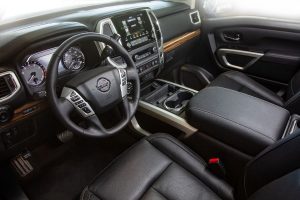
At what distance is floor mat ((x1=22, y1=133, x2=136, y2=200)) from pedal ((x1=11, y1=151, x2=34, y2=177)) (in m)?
0.06

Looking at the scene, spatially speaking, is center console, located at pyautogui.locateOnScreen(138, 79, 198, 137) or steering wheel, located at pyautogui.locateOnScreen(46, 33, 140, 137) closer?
steering wheel, located at pyautogui.locateOnScreen(46, 33, 140, 137)

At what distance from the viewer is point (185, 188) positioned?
3.21ft

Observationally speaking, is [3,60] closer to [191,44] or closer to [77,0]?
[77,0]

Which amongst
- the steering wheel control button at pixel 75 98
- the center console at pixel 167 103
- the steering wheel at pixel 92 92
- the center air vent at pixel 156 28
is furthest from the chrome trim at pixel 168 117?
the steering wheel control button at pixel 75 98

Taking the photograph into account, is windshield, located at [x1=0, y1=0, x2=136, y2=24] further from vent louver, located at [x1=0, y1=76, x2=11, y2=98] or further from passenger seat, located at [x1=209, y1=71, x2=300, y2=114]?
passenger seat, located at [x1=209, y1=71, x2=300, y2=114]

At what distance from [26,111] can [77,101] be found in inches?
9.5

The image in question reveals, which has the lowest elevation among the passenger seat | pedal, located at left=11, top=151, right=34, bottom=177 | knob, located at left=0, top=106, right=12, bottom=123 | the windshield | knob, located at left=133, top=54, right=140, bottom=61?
pedal, located at left=11, top=151, right=34, bottom=177

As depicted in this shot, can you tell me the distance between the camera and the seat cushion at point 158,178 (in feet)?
3.15

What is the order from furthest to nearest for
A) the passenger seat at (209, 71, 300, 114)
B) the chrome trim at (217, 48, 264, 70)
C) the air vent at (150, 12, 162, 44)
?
the chrome trim at (217, 48, 264, 70) → the air vent at (150, 12, 162, 44) → the passenger seat at (209, 71, 300, 114)

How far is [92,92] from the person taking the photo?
3.24 ft

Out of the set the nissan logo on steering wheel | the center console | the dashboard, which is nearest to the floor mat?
the center console

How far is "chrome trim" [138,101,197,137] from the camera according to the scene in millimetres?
1246

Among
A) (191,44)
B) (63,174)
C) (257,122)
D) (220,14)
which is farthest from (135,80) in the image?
(220,14)

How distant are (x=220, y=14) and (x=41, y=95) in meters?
1.43
